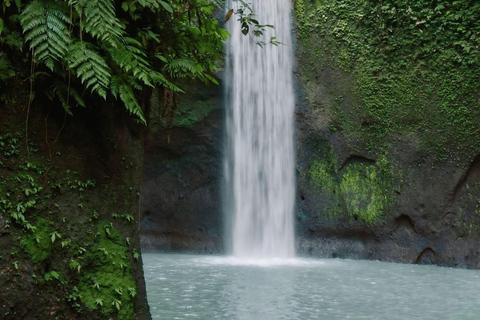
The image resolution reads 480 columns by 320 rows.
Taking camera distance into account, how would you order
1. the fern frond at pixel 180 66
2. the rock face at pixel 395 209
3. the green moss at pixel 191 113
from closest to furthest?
the fern frond at pixel 180 66 → the rock face at pixel 395 209 → the green moss at pixel 191 113

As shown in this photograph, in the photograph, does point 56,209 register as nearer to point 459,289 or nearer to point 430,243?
point 459,289

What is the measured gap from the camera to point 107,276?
9.87 ft

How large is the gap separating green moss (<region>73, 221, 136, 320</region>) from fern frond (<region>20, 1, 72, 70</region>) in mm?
1033

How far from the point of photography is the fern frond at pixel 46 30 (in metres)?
2.70

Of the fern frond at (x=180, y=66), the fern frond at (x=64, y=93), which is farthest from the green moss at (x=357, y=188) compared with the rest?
the fern frond at (x=64, y=93)

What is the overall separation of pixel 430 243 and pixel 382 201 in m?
1.25

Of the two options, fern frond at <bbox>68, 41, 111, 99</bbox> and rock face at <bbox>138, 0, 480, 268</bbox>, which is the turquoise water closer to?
rock face at <bbox>138, 0, 480, 268</bbox>

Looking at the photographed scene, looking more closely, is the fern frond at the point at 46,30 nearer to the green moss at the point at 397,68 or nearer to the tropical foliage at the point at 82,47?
the tropical foliage at the point at 82,47

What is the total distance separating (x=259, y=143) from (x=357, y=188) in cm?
244

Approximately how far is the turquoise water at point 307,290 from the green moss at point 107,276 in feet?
5.70

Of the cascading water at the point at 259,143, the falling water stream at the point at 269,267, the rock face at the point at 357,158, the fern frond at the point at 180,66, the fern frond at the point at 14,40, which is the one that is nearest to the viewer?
the fern frond at the point at 14,40

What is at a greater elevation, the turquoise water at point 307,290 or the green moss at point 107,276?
the green moss at point 107,276

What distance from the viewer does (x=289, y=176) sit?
11.5 m

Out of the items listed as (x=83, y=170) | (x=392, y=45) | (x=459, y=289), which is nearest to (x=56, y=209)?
(x=83, y=170)
